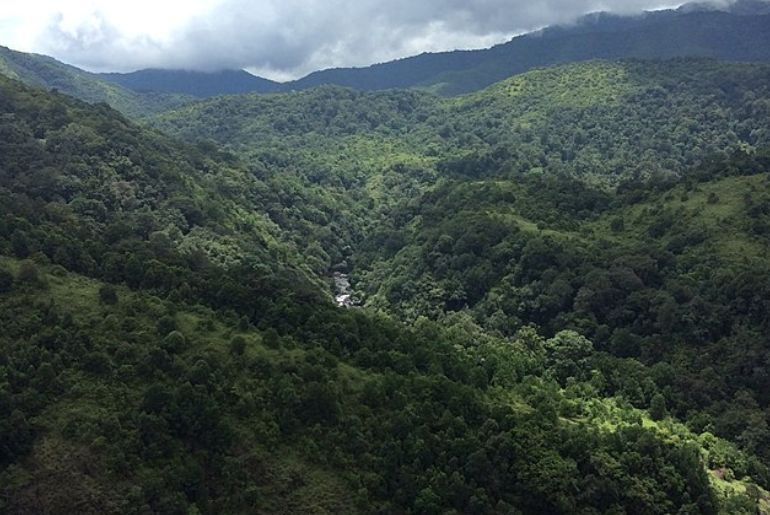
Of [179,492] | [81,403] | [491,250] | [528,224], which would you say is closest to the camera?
[179,492]

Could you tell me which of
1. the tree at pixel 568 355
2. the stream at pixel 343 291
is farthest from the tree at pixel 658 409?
the stream at pixel 343 291

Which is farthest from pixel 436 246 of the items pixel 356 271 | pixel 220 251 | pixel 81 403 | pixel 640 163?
pixel 640 163

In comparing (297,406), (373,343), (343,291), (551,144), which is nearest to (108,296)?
(297,406)

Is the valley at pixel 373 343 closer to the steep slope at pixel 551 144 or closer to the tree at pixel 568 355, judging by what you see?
the tree at pixel 568 355

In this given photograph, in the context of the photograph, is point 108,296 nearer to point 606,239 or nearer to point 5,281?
point 5,281

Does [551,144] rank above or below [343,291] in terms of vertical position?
above

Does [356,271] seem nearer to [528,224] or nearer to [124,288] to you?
[528,224]

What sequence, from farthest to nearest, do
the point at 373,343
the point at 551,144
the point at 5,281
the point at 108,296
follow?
the point at 551,144
the point at 373,343
the point at 108,296
the point at 5,281

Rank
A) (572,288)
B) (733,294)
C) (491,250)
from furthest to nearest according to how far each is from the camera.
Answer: (491,250) → (572,288) → (733,294)
